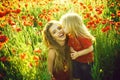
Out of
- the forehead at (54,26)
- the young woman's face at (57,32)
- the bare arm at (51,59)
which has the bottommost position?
the bare arm at (51,59)

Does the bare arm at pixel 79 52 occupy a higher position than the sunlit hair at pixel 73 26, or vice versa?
the sunlit hair at pixel 73 26

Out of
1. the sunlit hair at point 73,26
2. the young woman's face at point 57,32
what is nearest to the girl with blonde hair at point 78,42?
the sunlit hair at point 73,26

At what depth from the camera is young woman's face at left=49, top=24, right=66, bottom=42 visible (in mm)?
2899

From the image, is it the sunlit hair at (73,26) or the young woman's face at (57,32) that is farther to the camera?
the sunlit hair at (73,26)

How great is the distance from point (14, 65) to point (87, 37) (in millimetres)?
932

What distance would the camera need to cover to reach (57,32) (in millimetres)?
2898

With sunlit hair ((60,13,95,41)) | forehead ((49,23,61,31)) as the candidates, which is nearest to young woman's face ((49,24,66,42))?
forehead ((49,23,61,31))

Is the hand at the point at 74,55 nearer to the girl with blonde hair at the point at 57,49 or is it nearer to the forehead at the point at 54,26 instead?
the girl with blonde hair at the point at 57,49

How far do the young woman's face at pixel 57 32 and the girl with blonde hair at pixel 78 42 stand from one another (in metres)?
0.14

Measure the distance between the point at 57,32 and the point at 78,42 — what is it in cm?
29

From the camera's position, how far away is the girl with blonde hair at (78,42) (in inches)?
120

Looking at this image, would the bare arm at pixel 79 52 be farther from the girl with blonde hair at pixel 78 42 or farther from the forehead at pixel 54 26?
the forehead at pixel 54 26

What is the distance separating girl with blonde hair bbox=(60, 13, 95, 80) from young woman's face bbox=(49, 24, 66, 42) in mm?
141

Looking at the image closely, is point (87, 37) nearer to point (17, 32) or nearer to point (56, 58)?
point (56, 58)
